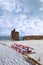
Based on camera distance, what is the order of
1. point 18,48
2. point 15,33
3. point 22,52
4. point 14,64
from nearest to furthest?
point 14,64 → point 22,52 → point 18,48 → point 15,33

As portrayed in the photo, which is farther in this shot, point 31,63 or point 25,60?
point 25,60

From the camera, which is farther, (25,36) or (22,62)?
(25,36)

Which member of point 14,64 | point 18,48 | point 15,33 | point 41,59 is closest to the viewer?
point 14,64

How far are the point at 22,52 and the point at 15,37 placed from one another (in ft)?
40.6

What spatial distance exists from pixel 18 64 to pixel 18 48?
5882 mm

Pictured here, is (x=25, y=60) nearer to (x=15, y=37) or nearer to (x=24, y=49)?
(x=24, y=49)

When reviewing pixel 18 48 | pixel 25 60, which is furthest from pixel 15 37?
pixel 25 60

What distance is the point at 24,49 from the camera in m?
16.8

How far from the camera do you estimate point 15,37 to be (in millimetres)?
28594

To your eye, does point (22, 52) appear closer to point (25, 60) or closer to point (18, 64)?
point (25, 60)

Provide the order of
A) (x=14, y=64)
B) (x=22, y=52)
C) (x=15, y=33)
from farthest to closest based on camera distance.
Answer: (x=15, y=33) < (x=22, y=52) < (x=14, y=64)

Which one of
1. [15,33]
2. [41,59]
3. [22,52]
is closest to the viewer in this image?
[41,59]

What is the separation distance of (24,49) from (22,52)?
1.90 ft

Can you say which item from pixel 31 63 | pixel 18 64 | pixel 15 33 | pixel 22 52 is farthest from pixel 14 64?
pixel 15 33
